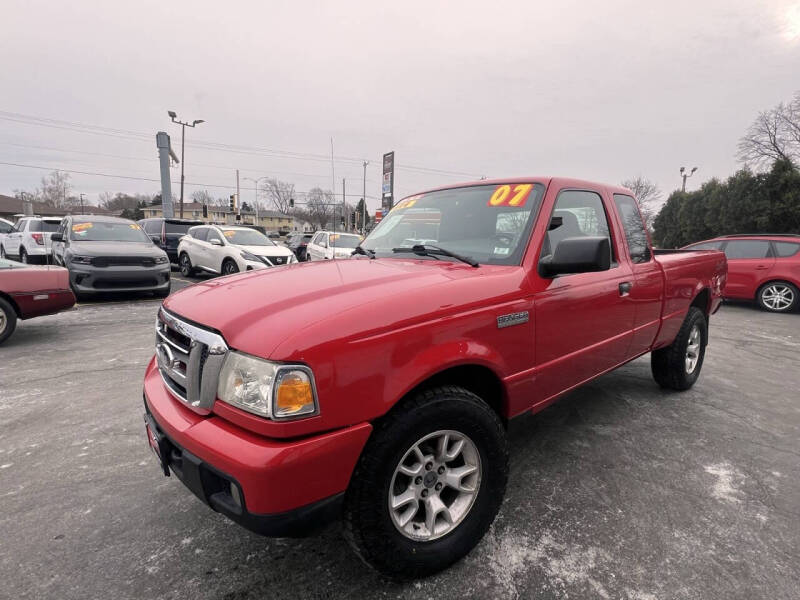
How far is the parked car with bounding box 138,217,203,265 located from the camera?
14445 mm

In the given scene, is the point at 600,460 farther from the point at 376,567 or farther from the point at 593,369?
the point at 376,567

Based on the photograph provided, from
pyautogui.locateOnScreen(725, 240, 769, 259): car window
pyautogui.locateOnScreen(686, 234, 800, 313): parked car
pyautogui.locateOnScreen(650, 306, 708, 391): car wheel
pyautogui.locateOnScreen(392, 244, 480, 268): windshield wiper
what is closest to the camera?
pyautogui.locateOnScreen(392, 244, 480, 268): windshield wiper

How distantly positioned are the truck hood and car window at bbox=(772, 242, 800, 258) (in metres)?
9.99

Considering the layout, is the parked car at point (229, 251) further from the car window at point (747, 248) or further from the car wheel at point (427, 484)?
the car window at point (747, 248)

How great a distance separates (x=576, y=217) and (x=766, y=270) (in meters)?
9.03

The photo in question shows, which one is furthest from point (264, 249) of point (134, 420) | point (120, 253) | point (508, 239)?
point (508, 239)

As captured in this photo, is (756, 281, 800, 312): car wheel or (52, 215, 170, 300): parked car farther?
(756, 281, 800, 312): car wheel

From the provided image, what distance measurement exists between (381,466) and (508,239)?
4.74ft

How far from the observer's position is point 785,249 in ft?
29.0

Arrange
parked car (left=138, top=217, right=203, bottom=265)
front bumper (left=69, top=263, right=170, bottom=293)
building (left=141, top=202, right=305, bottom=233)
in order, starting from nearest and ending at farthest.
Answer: front bumper (left=69, top=263, right=170, bottom=293), parked car (left=138, top=217, right=203, bottom=265), building (left=141, top=202, right=305, bottom=233)

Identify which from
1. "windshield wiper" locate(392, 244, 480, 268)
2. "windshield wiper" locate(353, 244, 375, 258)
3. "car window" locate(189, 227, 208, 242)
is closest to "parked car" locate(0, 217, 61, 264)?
"car window" locate(189, 227, 208, 242)

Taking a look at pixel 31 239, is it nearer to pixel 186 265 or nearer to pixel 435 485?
pixel 186 265

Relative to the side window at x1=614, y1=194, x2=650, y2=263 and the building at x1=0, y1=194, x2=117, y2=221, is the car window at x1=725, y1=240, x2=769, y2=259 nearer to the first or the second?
the side window at x1=614, y1=194, x2=650, y2=263

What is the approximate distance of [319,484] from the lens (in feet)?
4.85
